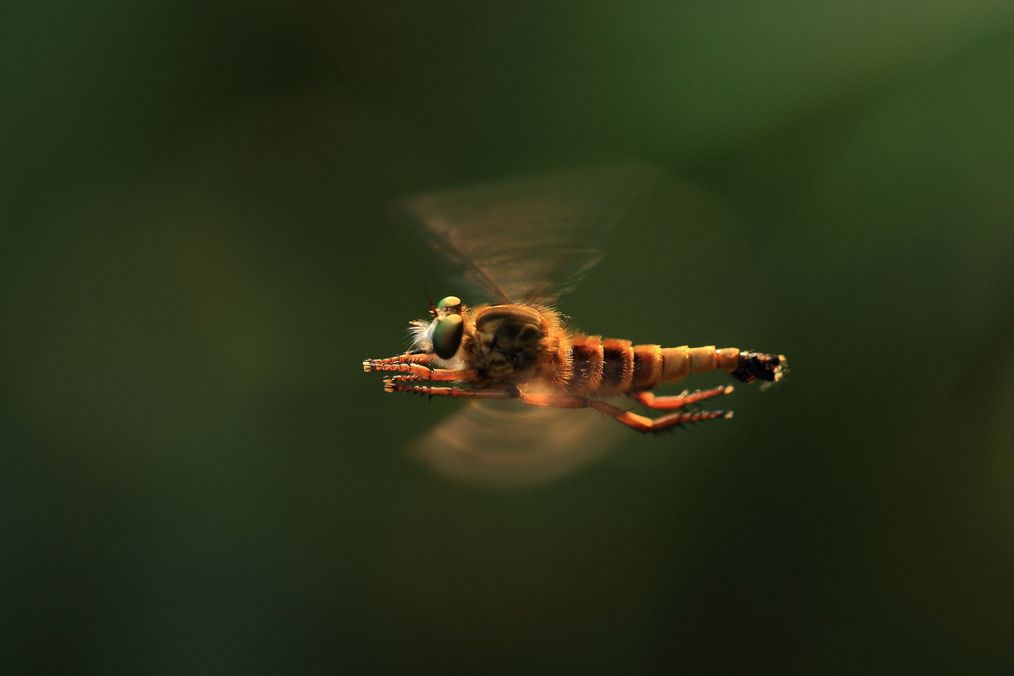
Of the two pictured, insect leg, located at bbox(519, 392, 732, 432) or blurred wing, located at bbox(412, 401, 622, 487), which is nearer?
insect leg, located at bbox(519, 392, 732, 432)

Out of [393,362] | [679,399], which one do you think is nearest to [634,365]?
[679,399]

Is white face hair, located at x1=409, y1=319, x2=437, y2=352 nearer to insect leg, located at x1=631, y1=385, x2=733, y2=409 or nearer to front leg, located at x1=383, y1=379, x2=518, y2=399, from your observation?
front leg, located at x1=383, y1=379, x2=518, y2=399

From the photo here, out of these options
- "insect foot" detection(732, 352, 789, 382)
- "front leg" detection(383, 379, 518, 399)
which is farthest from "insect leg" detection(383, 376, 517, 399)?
"insect foot" detection(732, 352, 789, 382)

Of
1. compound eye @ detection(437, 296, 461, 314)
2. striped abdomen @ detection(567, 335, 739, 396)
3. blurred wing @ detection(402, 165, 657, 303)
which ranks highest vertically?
blurred wing @ detection(402, 165, 657, 303)

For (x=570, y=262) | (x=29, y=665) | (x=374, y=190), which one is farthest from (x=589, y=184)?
(x=29, y=665)

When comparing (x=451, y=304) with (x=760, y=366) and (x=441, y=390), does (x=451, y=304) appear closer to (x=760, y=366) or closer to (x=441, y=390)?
(x=441, y=390)

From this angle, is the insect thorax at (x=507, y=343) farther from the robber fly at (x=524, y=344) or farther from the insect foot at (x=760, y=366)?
the insect foot at (x=760, y=366)
